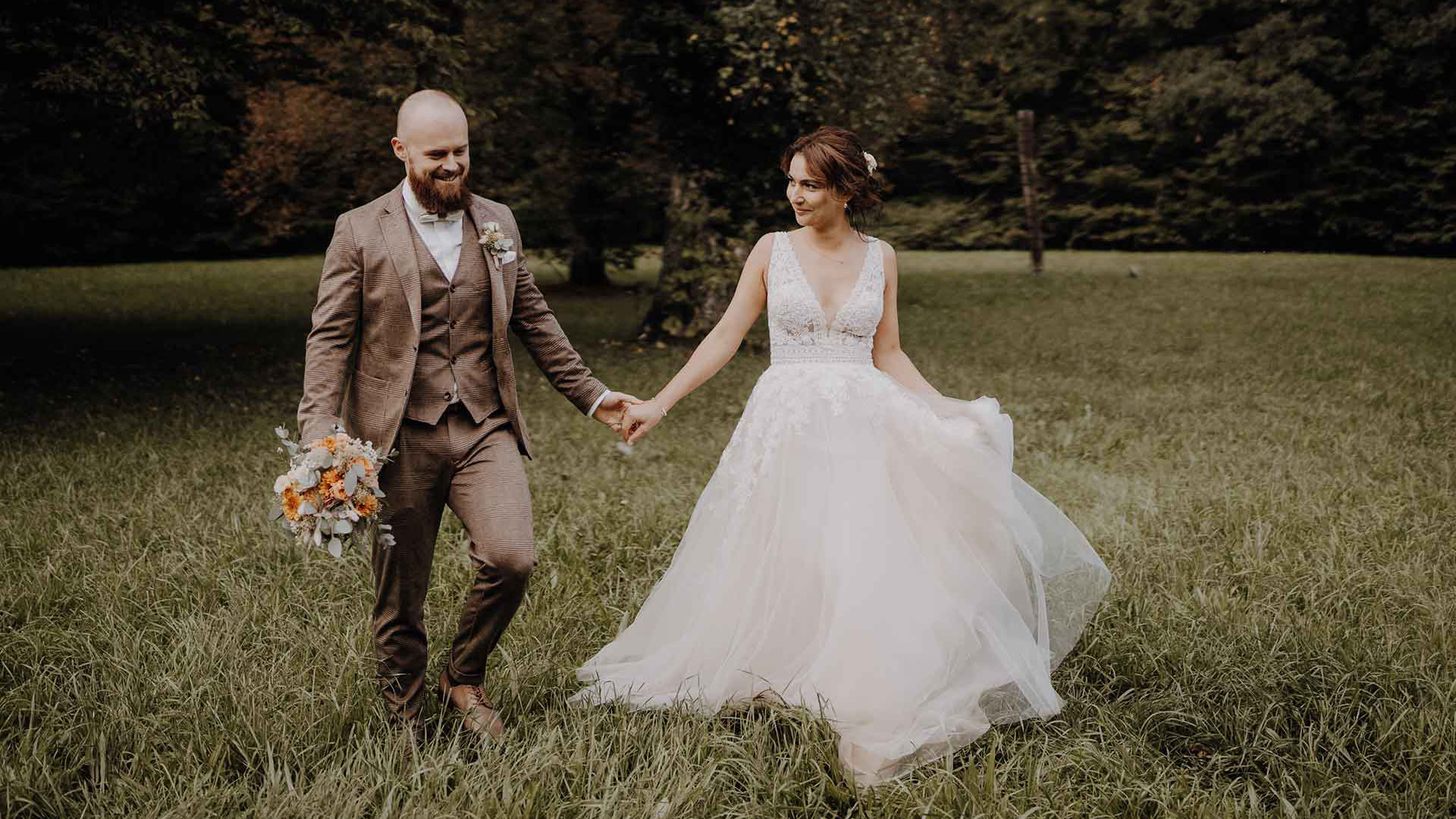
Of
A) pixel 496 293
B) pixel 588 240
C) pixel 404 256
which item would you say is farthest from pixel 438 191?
pixel 588 240

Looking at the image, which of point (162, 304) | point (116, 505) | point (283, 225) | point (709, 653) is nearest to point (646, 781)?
point (709, 653)

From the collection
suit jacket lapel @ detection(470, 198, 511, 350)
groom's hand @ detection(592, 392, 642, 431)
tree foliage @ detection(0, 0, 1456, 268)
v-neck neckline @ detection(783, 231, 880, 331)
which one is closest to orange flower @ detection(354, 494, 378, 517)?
suit jacket lapel @ detection(470, 198, 511, 350)

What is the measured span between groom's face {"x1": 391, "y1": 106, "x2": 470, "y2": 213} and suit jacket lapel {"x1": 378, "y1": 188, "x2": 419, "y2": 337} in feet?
0.32

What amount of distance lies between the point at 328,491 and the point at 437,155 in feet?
3.45

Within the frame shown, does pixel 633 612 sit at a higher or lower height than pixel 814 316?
lower

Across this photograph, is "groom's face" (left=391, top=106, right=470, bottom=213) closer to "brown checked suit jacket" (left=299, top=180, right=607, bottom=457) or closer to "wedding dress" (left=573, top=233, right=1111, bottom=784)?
"brown checked suit jacket" (left=299, top=180, right=607, bottom=457)

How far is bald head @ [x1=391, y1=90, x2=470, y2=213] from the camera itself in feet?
10.4

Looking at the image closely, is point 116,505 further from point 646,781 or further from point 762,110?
point 762,110

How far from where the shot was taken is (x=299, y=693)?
3.70 m

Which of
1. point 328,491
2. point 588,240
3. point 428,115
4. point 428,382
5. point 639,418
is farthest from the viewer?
point 588,240

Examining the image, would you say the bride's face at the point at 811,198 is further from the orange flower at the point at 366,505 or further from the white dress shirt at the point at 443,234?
the orange flower at the point at 366,505

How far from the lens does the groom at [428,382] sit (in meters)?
3.28

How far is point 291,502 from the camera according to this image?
2.93m

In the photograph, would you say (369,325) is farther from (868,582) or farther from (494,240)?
(868,582)
